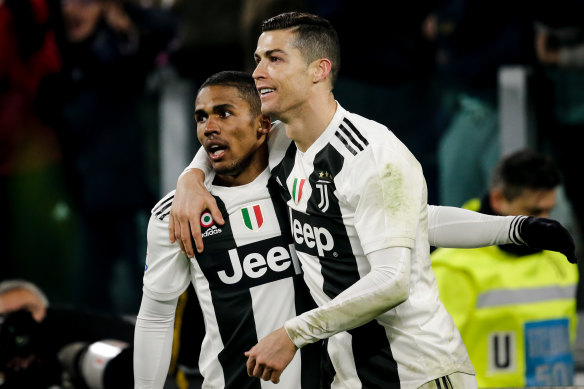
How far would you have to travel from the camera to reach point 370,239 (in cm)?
250

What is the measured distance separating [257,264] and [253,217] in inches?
5.6

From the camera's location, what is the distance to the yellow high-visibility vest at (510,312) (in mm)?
3693

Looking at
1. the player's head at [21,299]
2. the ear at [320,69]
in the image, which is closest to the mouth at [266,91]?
the ear at [320,69]

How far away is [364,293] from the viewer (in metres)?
2.44

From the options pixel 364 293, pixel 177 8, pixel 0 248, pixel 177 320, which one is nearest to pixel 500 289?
pixel 177 320

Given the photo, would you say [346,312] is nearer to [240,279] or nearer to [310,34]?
[240,279]

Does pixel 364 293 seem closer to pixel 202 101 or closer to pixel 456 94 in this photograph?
pixel 202 101

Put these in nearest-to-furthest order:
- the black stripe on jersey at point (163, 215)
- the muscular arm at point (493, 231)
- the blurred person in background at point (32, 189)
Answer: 1. the muscular arm at point (493, 231)
2. the black stripe on jersey at point (163, 215)
3. the blurred person in background at point (32, 189)

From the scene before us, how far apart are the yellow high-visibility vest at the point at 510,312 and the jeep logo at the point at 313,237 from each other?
100cm

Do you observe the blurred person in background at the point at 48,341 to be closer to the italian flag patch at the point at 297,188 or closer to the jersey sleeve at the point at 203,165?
the jersey sleeve at the point at 203,165

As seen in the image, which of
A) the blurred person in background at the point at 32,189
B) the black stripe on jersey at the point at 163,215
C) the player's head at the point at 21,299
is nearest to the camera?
the black stripe on jersey at the point at 163,215

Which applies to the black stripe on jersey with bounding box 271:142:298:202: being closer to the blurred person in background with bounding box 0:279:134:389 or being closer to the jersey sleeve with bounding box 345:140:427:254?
the jersey sleeve with bounding box 345:140:427:254

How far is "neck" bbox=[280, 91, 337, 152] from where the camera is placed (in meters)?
2.74

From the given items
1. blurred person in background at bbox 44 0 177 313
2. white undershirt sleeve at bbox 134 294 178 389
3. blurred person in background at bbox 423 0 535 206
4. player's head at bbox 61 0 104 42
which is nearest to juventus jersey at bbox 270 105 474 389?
white undershirt sleeve at bbox 134 294 178 389
